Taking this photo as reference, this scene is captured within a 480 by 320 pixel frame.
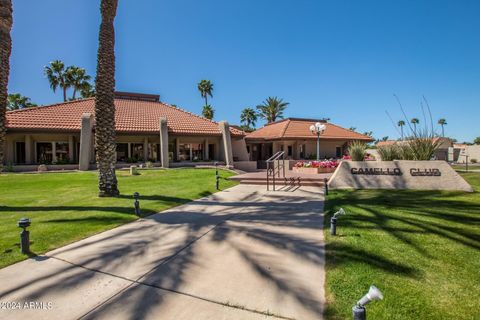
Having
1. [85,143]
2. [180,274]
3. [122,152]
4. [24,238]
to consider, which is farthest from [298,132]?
[24,238]

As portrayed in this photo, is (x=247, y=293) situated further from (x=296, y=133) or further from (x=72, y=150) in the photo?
(x=296, y=133)

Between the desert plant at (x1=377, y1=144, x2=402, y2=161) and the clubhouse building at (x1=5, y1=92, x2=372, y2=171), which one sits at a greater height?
the clubhouse building at (x1=5, y1=92, x2=372, y2=171)

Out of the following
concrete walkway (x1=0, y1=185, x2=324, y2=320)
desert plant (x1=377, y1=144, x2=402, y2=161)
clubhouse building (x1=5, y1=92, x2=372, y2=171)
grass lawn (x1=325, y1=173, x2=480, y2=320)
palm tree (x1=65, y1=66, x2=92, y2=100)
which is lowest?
concrete walkway (x1=0, y1=185, x2=324, y2=320)

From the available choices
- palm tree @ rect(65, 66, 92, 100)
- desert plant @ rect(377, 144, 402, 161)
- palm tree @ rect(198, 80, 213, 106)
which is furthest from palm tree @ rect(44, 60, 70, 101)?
desert plant @ rect(377, 144, 402, 161)

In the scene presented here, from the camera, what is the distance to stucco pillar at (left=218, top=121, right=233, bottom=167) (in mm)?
25375

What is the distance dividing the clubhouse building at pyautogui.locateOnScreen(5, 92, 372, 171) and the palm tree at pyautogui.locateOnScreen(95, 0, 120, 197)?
38.3 feet

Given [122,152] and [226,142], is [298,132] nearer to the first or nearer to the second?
[226,142]

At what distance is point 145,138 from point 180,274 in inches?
888

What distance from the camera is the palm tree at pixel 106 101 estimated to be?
1107 cm

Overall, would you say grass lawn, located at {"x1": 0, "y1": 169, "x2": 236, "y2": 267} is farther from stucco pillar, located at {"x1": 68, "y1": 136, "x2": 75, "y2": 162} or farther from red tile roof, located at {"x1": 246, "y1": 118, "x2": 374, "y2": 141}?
red tile roof, located at {"x1": 246, "y1": 118, "x2": 374, "y2": 141}

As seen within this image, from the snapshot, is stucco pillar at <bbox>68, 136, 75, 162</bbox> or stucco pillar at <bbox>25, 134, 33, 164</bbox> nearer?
stucco pillar at <bbox>25, 134, 33, 164</bbox>

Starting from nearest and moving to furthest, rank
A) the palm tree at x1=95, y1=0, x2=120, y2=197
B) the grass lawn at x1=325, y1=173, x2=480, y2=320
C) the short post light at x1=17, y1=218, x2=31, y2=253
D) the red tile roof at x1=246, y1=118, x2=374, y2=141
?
the grass lawn at x1=325, y1=173, x2=480, y2=320, the short post light at x1=17, y1=218, x2=31, y2=253, the palm tree at x1=95, y1=0, x2=120, y2=197, the red tile roof at x1=246, y1=118, x2=374, y2=141

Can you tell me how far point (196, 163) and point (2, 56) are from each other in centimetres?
1708

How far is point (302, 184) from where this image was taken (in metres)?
15.3
